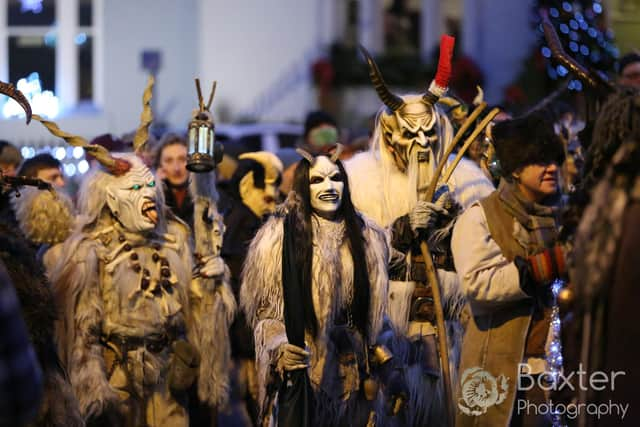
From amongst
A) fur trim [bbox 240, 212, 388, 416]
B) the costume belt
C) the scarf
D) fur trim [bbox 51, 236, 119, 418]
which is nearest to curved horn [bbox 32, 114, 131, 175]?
fur trim [bbox 51, 236, 119, 418]

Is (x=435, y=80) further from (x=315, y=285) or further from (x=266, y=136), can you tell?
(x=266, y=136)

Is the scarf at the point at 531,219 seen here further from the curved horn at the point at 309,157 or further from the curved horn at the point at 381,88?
the curved horn at the point at 381,88

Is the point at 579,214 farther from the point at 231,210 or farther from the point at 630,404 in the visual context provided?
the point at 231,210

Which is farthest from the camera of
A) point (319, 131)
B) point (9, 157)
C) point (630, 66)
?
point (319, 131)

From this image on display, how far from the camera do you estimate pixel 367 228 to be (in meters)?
8.05

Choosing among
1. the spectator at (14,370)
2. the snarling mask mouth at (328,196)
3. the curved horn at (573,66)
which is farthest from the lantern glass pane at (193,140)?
the spectator at (14,370)

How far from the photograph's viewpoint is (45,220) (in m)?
9.31

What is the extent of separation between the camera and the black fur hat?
7531 millimetres

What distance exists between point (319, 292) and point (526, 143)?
143 cm

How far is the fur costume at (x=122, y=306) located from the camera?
344 inches

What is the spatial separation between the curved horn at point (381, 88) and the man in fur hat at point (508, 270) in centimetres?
124

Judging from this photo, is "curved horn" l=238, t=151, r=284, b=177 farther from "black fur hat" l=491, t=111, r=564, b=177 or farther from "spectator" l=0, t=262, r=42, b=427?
"spectator" l=0, t=262, r=42, b=427

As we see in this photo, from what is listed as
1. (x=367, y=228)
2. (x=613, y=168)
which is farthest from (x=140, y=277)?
(x=613, y=168)

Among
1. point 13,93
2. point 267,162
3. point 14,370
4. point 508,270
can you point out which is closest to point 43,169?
point 267,162
